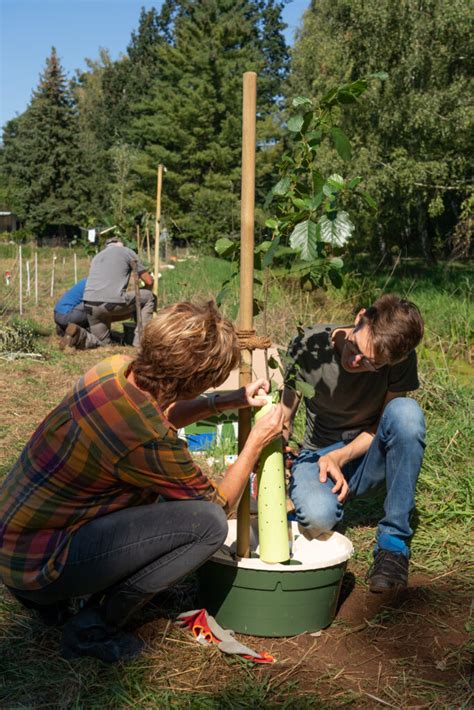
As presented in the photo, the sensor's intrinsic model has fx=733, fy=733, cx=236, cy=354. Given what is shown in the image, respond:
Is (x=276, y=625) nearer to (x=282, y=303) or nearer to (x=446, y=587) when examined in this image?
(x=446, y=587)

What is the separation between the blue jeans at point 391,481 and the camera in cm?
244

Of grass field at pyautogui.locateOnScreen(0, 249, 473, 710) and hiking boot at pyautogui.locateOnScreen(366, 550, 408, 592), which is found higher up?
hiking boot at pyautogui.locateOnScreen(366, 550, 408, 592)

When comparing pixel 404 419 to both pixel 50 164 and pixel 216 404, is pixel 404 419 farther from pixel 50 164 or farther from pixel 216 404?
pixel 50 164

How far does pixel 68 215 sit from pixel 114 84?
1197 centimetres

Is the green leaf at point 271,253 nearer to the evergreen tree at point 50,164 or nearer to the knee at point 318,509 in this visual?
the knee at point 318,509

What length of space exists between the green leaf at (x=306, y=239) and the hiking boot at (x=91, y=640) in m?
1.17

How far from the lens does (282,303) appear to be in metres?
6.72

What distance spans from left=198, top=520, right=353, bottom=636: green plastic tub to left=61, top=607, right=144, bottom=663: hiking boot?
11.6 inches

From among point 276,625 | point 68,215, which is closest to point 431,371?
point 276,625

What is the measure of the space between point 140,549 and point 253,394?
0.53 m

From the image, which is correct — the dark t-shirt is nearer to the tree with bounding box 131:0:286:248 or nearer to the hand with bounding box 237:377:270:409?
the hand with bounding box 237:377:270:409

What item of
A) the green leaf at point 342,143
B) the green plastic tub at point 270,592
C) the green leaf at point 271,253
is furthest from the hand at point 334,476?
the green leaf at point 342,143

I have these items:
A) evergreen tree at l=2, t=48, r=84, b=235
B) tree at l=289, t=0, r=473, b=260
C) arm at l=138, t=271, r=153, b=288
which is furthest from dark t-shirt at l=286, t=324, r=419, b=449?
evergreen tree at l=2, t=48, r=84, b=235

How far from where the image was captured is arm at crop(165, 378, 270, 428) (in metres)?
2.10
